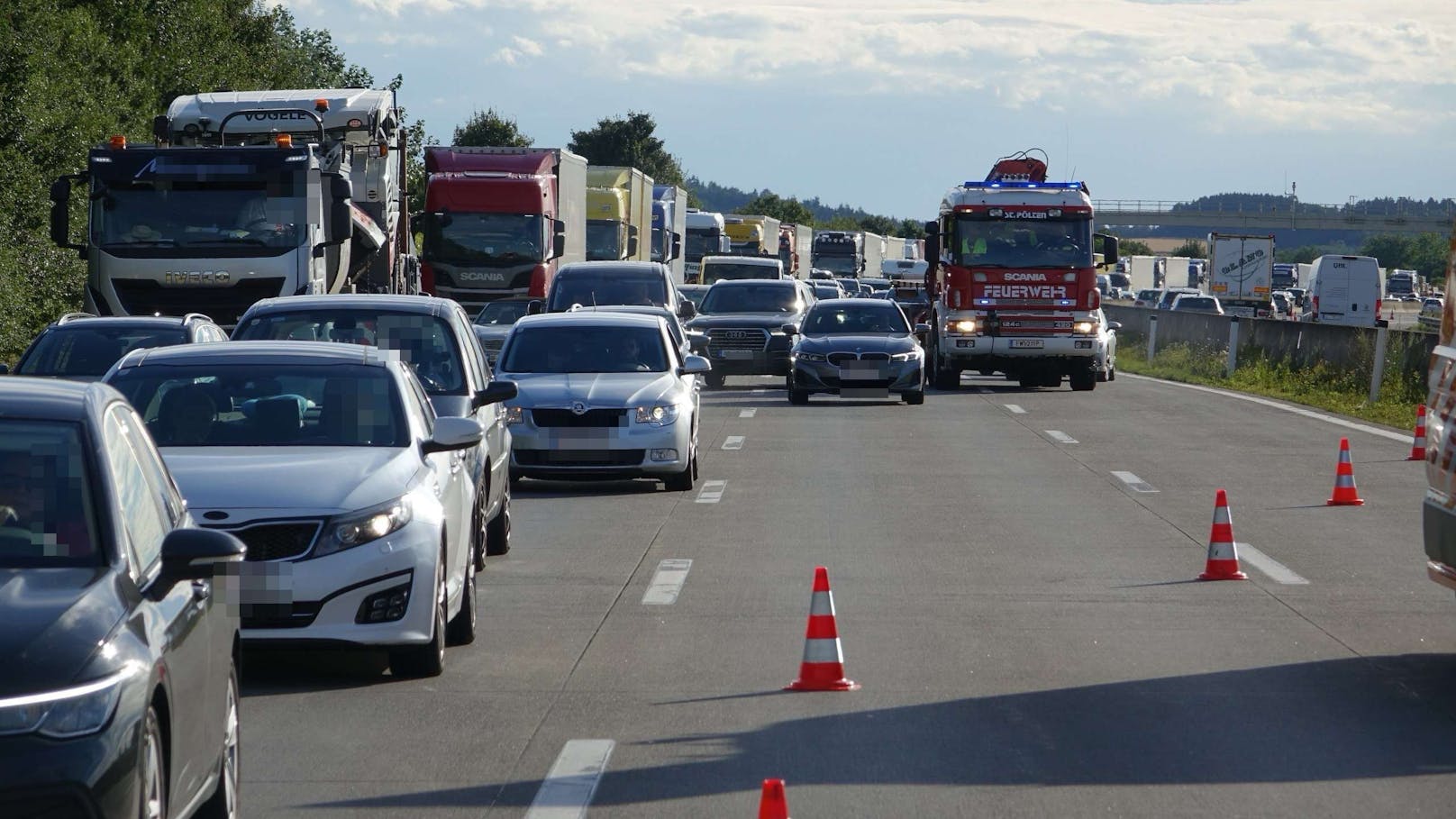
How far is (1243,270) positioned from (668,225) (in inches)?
1112

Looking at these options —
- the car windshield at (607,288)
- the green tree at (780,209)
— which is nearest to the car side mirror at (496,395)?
the car windshield at (607,288)

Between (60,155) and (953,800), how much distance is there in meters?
31.5

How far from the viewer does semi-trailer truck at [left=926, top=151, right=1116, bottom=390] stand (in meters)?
33.4

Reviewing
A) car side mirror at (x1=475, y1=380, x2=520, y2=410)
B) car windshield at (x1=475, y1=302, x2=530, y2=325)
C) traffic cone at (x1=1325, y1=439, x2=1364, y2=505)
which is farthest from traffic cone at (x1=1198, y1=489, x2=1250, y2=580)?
car windshield at (x1=475, y1=302, x2=530, y2=325)

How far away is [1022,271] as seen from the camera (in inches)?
1321

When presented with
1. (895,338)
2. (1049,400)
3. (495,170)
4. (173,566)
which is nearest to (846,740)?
(173,566)

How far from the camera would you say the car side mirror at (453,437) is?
370 inches

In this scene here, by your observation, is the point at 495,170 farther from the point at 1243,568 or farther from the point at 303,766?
the point at 303,766

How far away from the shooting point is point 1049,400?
3197 cm

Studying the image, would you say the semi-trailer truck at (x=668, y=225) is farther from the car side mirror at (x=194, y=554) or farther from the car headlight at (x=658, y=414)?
the car side mirror at (x=194, y=554)

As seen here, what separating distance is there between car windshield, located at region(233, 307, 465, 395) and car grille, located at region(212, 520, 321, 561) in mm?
4473

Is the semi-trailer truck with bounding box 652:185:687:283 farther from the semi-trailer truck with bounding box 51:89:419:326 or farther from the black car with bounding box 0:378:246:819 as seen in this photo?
the black car with bounding box 0:378:246:819

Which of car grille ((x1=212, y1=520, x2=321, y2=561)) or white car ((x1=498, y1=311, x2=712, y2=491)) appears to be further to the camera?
white car ((x1=498, y1=311, x2=712, y2=491))

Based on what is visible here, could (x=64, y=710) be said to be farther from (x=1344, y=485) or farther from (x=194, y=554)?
(x=1344, y=485)
